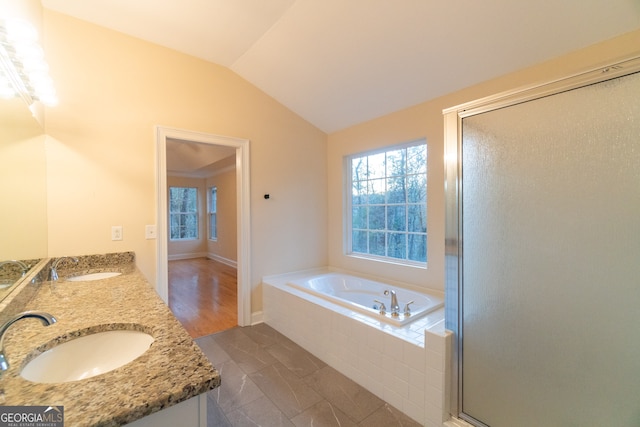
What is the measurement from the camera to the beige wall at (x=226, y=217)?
6.27 metres

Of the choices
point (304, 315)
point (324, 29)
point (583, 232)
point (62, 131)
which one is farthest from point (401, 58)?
point (62, 131)

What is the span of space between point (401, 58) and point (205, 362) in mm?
2424

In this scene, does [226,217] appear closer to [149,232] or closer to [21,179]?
[149,232]

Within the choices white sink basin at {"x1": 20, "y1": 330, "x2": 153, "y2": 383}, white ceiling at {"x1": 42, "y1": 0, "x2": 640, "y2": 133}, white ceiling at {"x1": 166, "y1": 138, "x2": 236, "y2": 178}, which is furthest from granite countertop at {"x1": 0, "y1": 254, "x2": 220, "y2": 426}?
white ceiling at {"x1": 166, "y1": 138, "x2": 236, "y2": 178}

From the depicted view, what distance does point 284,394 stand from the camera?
189 cm

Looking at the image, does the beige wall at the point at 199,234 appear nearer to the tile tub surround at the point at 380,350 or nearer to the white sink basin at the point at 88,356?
the tile tub surround at the point at 380,350

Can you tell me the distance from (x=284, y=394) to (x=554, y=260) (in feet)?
5.85

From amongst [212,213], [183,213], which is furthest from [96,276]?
[183,213]

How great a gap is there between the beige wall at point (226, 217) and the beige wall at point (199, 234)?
1.51 feet

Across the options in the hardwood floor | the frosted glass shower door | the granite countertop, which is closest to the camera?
the granite countertop

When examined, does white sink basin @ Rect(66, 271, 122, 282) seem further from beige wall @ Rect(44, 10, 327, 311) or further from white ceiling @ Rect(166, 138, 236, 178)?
white ceiling @ Rect(166, 138, 236, 178)

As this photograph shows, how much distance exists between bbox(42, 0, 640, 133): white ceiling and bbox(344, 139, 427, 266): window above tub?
1.91ft

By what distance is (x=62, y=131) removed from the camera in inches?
80.6

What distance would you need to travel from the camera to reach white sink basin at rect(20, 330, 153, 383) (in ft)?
2.91
